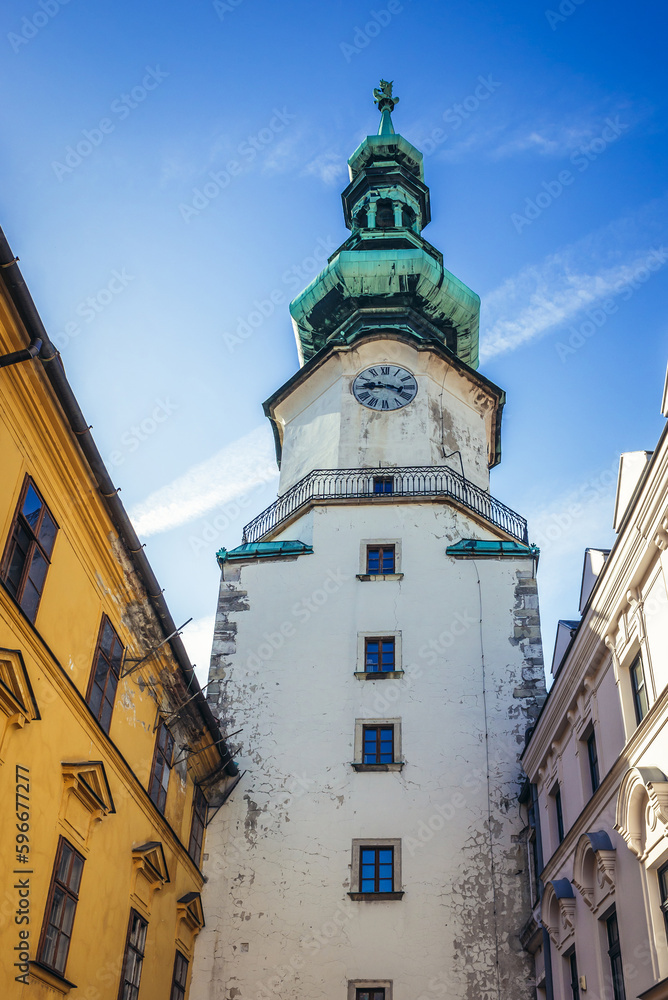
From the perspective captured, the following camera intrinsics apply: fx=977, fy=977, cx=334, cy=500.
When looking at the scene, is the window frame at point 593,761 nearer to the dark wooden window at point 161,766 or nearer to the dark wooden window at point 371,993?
the dark wooden window at point 371,993

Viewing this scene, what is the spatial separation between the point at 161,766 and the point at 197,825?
9.87 feet

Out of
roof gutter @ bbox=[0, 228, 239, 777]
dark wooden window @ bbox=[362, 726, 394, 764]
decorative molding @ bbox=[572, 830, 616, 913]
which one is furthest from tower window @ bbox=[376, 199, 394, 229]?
decorative molding @ bbox=[572, 830, 616, 913]

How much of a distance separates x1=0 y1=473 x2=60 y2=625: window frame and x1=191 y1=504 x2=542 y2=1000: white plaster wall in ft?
30.0

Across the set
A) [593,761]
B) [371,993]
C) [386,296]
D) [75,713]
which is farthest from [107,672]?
[386,296]

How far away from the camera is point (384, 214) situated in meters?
33.1

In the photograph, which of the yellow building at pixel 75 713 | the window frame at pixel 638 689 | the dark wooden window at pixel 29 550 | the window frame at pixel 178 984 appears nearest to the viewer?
the yellow building at pixel 75 713

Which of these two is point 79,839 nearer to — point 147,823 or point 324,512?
point 147,823

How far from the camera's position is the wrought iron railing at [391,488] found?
23.2 meters

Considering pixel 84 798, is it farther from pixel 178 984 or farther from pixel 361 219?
pixel 361 219

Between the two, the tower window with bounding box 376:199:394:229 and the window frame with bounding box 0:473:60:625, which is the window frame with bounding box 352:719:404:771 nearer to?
the window frame with bounding box 0:473:60:625

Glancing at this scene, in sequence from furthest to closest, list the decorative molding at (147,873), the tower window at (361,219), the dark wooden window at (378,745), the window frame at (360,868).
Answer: the tower window at (361,219) < the dark wooden window at (378,745) < the window frame at (360,868) < the decorative molding at (147,873)

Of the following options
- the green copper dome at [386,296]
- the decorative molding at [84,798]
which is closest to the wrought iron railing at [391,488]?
the green copper dome at [386,296]

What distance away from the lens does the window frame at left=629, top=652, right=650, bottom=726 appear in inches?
424

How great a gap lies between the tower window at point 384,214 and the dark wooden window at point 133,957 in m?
24.5
